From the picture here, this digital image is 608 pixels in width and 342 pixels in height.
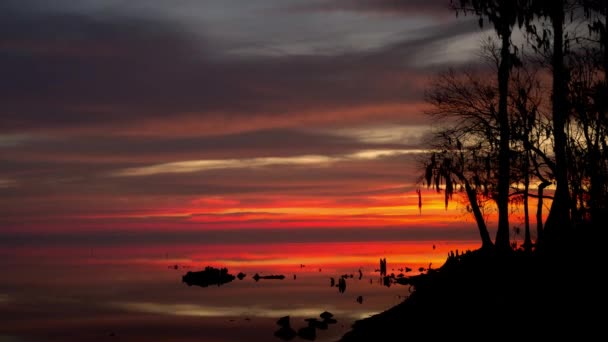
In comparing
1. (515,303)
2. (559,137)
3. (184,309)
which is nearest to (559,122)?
(559,137)

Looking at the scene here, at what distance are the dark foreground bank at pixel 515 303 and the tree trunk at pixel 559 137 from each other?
1.01 meters

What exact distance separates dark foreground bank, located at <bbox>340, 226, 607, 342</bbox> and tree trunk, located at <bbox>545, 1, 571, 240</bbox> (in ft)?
3.32

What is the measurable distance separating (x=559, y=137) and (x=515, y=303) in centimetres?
900

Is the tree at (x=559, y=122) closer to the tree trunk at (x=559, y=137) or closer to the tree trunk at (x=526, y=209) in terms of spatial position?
the tree trunk at (x=559, y=137)

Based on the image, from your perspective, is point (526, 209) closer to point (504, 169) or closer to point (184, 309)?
point (504, 169)

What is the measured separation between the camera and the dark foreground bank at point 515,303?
24125mm

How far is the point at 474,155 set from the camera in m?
44.5

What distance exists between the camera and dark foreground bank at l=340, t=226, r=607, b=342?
24.1 metres

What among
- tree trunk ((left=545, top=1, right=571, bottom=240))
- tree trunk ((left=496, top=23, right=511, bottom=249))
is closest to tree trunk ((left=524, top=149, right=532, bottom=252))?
tree trunk ((left=496, top=23, right=511, bottom=249))

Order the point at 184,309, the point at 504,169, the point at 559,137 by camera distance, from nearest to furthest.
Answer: the point at 559,137
the point at 504,169
the point at 184,309

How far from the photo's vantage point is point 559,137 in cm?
3284

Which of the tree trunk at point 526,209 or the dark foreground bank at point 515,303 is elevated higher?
Answer: the tree trunk at point 526,209

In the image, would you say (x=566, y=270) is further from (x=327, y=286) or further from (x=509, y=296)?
(x=327, y=286)

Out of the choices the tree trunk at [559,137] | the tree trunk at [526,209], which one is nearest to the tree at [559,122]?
the tree trunk at [559,137]
